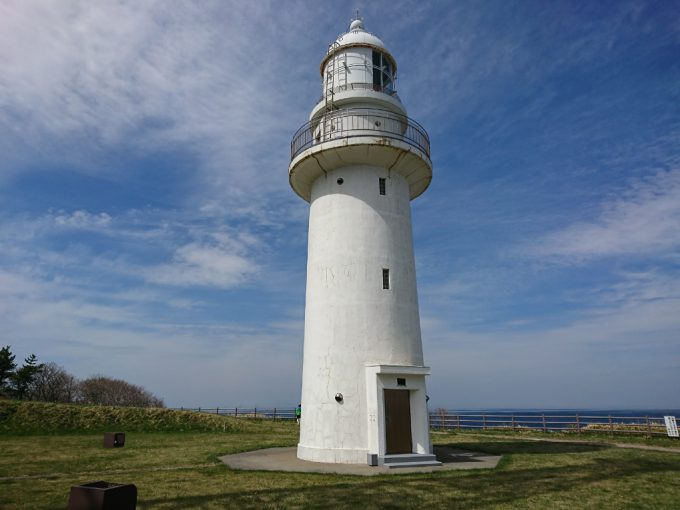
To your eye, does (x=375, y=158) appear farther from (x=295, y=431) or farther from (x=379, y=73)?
(x=295, y=431)

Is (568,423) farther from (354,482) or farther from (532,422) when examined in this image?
(354,482)

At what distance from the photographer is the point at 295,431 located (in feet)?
82.7

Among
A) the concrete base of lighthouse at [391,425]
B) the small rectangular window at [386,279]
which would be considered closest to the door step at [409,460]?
the concrete base of lighthouse at [391,425]

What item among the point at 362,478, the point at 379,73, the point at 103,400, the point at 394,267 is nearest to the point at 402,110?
the point at 379,73

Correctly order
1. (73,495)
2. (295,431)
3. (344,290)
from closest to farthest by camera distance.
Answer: (73,495) → (344,290) → (295,431)

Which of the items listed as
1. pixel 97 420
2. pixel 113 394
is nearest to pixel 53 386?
pixel 113 394

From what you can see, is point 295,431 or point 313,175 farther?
point 295,431

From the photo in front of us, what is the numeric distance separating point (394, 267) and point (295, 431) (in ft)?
48.1

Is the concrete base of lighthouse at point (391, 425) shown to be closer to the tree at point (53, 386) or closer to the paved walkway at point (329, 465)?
the paved walkway at point (329, 465)

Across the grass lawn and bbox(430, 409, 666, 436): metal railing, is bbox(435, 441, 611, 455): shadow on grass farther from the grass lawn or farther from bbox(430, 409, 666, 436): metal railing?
bbox(430, 409, 666, 436): metal railing

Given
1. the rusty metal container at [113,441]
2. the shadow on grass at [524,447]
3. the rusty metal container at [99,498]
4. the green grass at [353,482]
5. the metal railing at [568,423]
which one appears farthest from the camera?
the metal railing at [568,423]

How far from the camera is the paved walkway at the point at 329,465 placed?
11.8 metres

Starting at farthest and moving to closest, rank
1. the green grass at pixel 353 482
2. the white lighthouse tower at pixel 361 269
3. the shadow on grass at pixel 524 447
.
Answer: the shadow on grass at pixel 524 447 → the white lighthouse tower at pixel 361 269 → the green grass at pixel 353 482

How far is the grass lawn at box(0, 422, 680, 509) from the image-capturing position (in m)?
8.45
